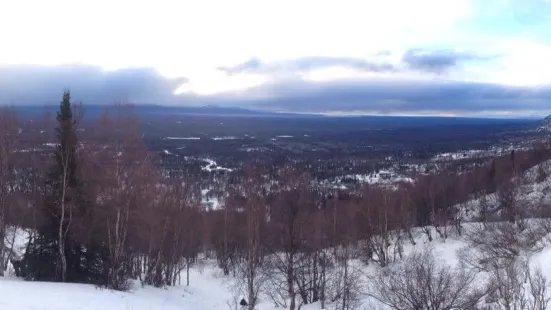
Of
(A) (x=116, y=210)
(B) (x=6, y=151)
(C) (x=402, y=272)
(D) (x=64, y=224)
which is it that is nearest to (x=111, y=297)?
(D) (x=64, y=224)

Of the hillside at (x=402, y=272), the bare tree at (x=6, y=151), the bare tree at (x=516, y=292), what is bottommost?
the hillside at (x=402, y=272)

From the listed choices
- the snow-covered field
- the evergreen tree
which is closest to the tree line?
the evergreen tree

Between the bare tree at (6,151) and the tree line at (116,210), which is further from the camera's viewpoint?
the tree line at (116,210)

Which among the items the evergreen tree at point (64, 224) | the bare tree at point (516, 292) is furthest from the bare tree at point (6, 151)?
the bare tree at point (516, 292)

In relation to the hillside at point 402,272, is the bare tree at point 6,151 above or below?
above

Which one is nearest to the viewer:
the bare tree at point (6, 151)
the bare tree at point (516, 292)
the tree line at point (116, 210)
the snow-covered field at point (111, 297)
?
the snow-covered field at point (111, 297)

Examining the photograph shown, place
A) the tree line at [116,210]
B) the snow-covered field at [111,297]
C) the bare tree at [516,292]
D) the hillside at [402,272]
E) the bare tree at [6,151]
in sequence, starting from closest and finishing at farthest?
1. the snow-covered field at [111,297]
2. the bare tree at [516,292]
3. the hillside at [402,272]
4. the bare tree at [6,151]
5. the tree line at [116,210]

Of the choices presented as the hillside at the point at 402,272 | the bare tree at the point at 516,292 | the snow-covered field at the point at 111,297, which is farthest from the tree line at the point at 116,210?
the bare tree at the point at 516,292

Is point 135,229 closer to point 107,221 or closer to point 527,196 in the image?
point 107,221

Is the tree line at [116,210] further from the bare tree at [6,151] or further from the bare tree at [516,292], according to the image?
the bare tree at [516,292]

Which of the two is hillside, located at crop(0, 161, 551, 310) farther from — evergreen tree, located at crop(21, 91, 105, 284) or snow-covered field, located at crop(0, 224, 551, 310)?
evergreen tree, located at crop(21, 91, 105, 284)

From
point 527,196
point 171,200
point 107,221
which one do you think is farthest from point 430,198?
point 107,221

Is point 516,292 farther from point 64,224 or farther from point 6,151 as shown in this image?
point 6,151
